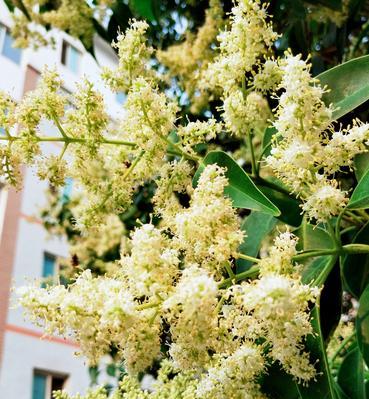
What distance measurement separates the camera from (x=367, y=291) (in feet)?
2.98

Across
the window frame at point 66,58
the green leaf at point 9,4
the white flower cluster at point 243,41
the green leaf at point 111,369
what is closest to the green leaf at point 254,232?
the white flower cluster at point 243,41

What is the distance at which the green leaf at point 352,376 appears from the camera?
1.03 meters

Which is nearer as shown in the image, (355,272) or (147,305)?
(147,305)

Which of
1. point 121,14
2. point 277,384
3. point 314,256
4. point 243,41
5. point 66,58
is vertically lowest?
point 277,384

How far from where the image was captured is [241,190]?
2.76 feet

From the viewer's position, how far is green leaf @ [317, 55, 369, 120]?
37.4 inches

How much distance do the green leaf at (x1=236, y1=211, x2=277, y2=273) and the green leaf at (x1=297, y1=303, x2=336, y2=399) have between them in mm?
270

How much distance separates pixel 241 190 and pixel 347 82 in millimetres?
295

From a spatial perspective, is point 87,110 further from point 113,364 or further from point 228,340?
point 113,364

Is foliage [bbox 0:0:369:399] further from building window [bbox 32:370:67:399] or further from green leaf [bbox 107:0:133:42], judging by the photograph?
building window [bbox 32:370:67:399]

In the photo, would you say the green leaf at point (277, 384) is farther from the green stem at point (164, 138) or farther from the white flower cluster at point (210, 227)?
the green stem at point (164, 138)

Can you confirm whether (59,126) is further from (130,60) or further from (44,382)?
(44,382)

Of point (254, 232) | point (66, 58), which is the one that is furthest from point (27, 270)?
point (254, 232)

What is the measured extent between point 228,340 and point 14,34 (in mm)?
2065
